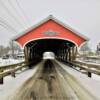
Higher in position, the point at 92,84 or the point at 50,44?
the point at 50,44

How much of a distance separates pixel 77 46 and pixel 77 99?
19603 mm

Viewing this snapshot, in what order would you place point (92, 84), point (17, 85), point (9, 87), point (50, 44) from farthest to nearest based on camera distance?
point (50, 44), point (92, 84), point (17, 85), point (9, 87)

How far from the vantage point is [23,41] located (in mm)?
27500

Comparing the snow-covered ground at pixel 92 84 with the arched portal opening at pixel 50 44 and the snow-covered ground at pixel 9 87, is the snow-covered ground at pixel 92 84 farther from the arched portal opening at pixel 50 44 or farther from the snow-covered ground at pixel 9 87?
the arched portal opening at pixel 50 44

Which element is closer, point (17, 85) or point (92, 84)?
point (17, 85)

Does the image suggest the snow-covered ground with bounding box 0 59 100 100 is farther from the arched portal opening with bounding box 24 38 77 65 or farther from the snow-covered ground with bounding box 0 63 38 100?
the arched portal opening with bounding box 24 38 77 65

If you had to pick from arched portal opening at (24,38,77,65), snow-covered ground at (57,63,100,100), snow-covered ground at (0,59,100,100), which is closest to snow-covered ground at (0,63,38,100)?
snow-covered ground at (0,59,100,100)

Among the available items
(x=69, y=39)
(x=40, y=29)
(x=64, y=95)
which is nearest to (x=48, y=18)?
(x=40, y=29)

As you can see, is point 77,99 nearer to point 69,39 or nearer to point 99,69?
point 99,69

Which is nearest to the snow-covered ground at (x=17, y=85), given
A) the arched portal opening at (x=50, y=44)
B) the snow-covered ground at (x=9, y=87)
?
the snow-covered ground at (x=9, y=87)

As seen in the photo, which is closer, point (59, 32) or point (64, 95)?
point (64, 95)

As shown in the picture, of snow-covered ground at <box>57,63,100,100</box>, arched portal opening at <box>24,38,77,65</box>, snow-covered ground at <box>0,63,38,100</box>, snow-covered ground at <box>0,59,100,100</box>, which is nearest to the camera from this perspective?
snow-covered ground at <box>0,63,38,100</box>

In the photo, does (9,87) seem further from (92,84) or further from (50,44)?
(50,44)


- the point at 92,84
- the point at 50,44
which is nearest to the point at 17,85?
the point at 92,84
